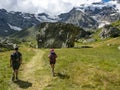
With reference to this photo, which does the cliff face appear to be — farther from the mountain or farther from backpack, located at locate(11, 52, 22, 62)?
backpack, located at locate(11, 52, 22, 62)

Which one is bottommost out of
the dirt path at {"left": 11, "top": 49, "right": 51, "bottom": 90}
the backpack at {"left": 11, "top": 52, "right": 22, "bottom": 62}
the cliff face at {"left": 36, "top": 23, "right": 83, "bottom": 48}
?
the dirt path at {"left": 11, "top": 49, "right": 51, "bottom": 90}

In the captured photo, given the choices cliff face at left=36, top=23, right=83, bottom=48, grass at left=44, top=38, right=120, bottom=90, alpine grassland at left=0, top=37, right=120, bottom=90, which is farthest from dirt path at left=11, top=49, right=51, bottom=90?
cliff face at left=36, top=23, right=83, bottom=48

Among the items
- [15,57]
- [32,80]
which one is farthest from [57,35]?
[15,57]

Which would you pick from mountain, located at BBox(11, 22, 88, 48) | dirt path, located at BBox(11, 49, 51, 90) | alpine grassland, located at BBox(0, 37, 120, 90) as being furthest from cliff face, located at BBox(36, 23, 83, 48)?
dirt path, located at BBox(11, 49, 51, 90)

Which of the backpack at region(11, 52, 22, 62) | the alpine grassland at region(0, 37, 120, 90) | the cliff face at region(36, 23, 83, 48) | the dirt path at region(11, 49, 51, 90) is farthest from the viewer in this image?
the cliff face at region(36, 23, 83, 48)

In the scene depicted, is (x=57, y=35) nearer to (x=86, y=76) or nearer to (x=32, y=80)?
(x=86, y=76)

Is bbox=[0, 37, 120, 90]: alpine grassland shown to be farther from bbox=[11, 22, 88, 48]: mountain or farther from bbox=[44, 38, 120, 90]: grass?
bbox=[11, 22, 88, 48]: mountain

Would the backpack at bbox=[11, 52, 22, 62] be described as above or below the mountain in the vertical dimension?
below

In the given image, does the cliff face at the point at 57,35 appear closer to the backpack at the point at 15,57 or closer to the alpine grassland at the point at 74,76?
the alpine grassland at the point at 74,76

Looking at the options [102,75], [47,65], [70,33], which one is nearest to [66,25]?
[70,33]

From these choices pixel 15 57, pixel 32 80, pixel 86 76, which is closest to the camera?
pixel 15 57

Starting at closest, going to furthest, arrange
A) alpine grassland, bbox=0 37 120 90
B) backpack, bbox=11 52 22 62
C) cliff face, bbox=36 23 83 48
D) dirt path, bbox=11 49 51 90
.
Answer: dirt path, bbox=11 49 51 90 → alpine grassland, bbox=0 37 120 90 → backpack, bbox=11 52 22 62 → cliff face, bbox=36 23 83 48

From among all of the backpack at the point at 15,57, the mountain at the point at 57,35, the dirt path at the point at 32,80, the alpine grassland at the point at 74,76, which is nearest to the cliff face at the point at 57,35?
the mountain at the point at 57,35

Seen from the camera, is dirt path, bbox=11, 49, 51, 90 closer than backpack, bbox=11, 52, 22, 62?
Yes
